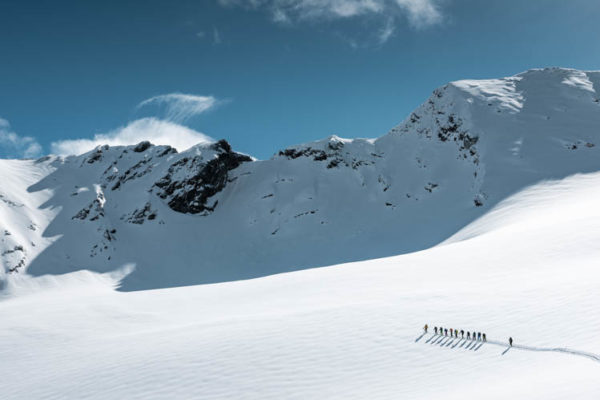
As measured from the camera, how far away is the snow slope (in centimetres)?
1563

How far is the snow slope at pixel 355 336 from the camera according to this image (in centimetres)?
1563

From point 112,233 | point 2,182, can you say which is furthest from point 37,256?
point 2,182

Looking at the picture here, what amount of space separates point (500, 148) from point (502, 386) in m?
73.9

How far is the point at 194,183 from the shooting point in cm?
8981

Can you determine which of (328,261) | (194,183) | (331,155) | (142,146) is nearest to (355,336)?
(328,261)

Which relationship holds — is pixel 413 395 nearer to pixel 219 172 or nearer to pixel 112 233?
pixel 112 233

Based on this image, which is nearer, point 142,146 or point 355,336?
point 355,336

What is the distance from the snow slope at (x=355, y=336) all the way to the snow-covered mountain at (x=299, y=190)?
1241 inches

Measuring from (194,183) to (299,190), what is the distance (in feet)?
82.5

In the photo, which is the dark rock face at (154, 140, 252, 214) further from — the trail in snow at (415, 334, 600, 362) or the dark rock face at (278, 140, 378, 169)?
the trail in snow at (415, 334, 600, 362)

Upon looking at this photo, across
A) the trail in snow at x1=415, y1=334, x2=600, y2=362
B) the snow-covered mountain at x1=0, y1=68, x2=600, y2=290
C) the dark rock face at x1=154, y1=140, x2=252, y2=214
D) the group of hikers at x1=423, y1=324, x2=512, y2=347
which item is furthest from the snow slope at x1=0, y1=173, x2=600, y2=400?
the dark rock face at x1=154, y1=140, x2=252, y2=214

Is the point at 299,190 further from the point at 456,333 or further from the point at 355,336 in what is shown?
the point at 456,333

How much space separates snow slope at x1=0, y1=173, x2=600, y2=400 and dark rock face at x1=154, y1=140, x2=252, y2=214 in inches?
2052

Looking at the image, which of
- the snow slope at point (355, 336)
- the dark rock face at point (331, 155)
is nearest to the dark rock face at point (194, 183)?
the dark rock face at point (331, 155)
